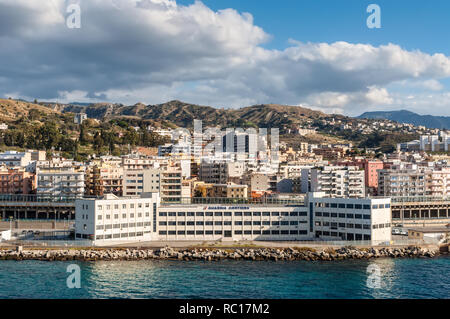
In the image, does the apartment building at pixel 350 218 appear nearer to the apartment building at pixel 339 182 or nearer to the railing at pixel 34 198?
the apartment building at pixel 339 182

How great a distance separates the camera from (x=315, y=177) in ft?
264

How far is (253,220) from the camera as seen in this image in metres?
50.2

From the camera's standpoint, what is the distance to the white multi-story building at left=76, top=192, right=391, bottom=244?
157ft

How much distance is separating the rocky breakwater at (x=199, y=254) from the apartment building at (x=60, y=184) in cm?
2936

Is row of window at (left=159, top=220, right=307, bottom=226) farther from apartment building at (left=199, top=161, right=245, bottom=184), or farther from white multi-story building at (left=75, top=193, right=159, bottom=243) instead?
apartment building at (left=199, top=161, right=245, bottom=184)

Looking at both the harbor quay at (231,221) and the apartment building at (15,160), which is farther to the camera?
the apartment building at (15,160)

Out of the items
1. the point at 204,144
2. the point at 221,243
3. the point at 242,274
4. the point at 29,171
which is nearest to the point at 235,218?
the point at 221,243

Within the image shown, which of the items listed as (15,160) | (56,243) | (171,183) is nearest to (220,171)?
(171,183)

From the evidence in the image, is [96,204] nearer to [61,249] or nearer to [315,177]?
[61,249]

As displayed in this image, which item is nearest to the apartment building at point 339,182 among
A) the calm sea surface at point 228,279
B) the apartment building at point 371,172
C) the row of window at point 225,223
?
the apartment building at point 371,172

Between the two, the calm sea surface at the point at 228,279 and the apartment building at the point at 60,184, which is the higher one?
the apartment building at the point at 60,184

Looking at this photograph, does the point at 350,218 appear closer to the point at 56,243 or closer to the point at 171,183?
the point at 56,243

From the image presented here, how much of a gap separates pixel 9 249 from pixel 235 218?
71.0ft

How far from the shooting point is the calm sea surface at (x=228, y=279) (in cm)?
3281
